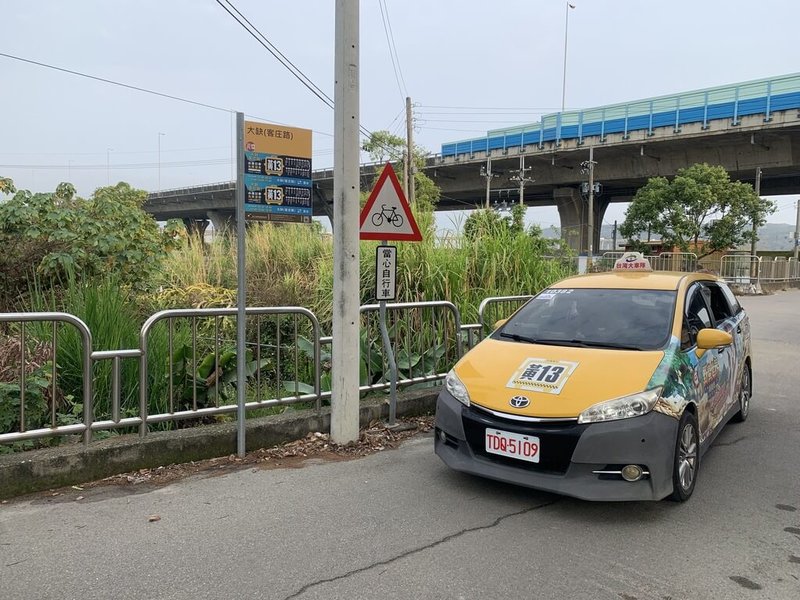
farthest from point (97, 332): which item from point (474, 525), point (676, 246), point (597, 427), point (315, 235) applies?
point (676, 246)

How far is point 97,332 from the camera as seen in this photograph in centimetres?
527

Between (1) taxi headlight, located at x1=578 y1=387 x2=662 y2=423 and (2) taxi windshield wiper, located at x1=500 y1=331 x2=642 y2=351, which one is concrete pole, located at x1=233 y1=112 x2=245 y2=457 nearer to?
(2) taxi windshield wiper, located at x1=500 y1=331 x2=642 y2=351

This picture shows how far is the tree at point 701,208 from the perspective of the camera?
99.7ft

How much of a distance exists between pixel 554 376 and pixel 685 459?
1.04 meters

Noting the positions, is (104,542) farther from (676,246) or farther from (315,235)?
(676,246)

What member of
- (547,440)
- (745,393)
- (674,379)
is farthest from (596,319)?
(745,393)

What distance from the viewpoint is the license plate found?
12.1ft

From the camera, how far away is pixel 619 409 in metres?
3.66

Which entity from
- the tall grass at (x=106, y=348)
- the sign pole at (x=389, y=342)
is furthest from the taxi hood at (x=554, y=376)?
the tall grass at (x=106, y=348)

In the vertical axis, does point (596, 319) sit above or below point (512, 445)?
above

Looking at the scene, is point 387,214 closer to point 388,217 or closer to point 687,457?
point 388,217

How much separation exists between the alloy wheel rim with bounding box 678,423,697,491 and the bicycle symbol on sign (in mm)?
2915

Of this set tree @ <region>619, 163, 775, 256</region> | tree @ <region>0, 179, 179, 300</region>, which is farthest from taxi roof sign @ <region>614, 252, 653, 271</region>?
tree @ <region>619, 163, 775, 256</region>

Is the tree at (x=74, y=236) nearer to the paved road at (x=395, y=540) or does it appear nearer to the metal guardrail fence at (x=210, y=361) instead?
the metal guardrail fence at (x=210, y=361)
